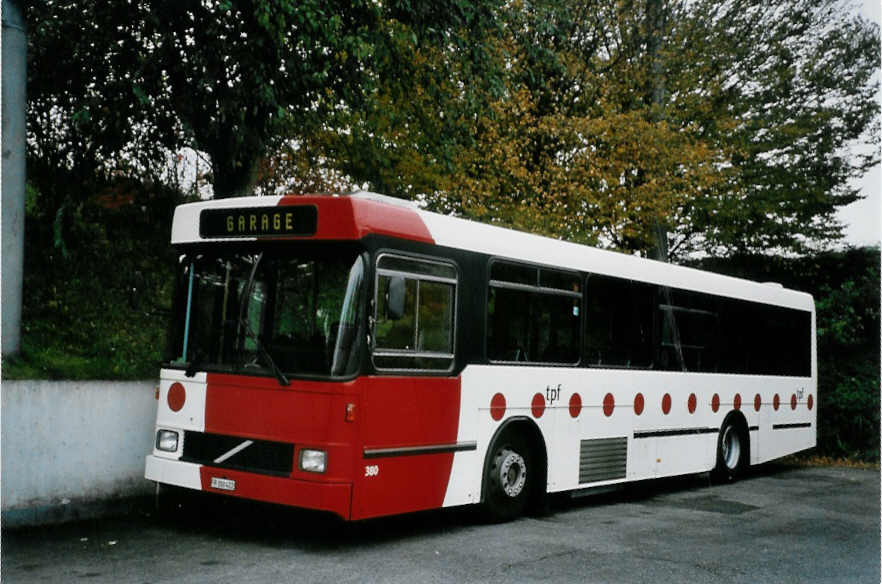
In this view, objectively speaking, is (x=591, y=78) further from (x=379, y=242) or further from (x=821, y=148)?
(x=379, y=242)

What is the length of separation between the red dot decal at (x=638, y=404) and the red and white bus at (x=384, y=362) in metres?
0.21

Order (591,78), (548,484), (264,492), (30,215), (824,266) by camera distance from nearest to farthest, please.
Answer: (264,492)
(548,484)
(30,215)
(591,78)
(824,266)

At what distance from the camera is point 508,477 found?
9992 millimetres

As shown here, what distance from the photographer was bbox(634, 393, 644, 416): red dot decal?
1207 cm

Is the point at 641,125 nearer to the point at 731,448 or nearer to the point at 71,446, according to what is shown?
the point at 731,448

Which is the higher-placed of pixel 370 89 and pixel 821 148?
pixel 821 148

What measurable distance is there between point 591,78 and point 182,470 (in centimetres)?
1468

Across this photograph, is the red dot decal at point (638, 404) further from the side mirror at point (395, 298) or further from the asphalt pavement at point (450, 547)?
the side mirror at point (395, 298)

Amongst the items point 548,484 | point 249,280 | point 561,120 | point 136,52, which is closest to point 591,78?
point 561,120

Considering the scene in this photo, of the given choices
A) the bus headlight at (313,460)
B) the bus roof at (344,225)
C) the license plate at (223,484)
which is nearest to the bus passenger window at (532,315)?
the bus roof at (344,225)

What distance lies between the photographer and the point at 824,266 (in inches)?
944

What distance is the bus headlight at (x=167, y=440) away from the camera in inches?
348

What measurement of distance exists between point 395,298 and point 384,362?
0.59 m

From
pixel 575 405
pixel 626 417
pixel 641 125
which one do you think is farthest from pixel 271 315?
pixel 641 125
